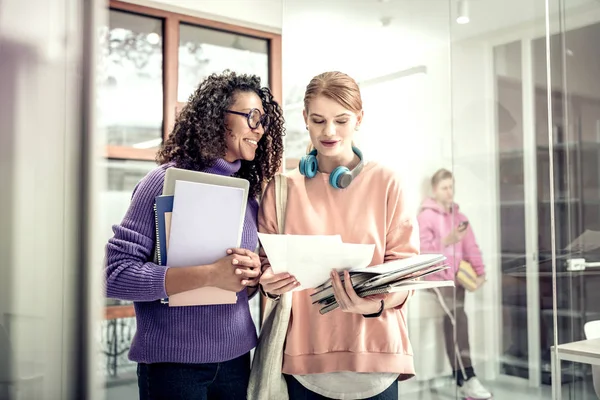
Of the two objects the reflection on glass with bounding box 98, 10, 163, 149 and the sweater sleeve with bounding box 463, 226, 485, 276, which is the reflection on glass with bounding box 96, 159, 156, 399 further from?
the sweater sleeve with bounding box 463, 226, 485, 276

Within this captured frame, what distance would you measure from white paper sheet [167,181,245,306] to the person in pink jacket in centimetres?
149

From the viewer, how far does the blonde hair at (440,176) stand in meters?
2.63

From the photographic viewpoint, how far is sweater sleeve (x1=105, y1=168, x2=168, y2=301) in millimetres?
1229

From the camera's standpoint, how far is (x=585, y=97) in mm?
2100

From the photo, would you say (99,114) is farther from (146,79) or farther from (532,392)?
(146,79)

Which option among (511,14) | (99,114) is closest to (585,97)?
(511,14)

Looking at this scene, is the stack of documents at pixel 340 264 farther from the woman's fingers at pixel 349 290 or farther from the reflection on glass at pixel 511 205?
the reflection on glass at pixel 511 205

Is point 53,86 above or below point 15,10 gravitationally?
below

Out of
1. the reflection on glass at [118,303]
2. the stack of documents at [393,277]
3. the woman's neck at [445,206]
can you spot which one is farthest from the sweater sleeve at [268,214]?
the reflection on glass at [118,303]

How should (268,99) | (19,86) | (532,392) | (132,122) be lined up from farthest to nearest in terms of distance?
(132,122) → (532,392) → (268,99) → (19,86)

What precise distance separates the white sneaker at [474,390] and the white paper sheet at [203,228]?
5.30ft

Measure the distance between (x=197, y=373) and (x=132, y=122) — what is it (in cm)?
214

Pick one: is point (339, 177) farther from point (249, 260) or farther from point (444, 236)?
point (444, 236)

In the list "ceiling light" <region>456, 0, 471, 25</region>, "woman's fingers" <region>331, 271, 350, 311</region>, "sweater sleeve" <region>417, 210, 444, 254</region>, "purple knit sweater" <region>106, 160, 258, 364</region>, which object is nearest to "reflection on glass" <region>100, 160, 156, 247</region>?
"sweater sleeve" <region>417, 210, 444, 254</region>
